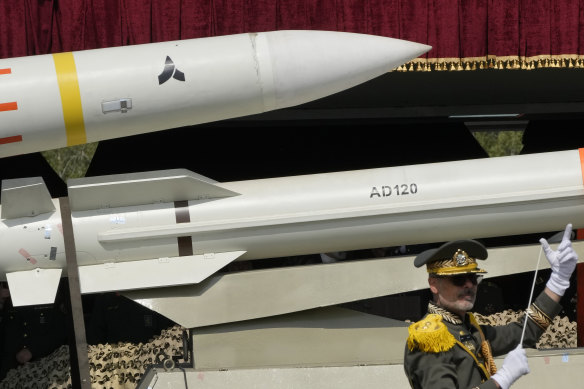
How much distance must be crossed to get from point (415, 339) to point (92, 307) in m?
5.35

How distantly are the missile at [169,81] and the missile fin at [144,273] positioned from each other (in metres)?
0.92

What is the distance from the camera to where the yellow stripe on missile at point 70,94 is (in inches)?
215

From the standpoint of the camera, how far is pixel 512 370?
3.36m

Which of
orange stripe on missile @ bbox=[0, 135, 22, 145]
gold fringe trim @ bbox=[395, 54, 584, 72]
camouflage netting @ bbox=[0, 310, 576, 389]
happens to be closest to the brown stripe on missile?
orange stripe on missile @ bbox=[0, 135, 22, 145]

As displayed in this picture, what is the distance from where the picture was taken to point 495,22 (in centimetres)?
681

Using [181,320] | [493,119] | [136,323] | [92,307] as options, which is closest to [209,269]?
[181,320]

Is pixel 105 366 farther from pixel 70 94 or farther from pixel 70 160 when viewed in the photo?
pixel 70 160

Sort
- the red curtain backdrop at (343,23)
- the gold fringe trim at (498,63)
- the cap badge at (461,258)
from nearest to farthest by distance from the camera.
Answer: the cap badge at (461,258), the red curtain backdrop at (343,23), the gold fringe trim at (498,63)

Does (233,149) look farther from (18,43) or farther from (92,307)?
(18,43)

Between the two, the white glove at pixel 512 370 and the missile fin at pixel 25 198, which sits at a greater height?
the missile fin at pixel 25 198

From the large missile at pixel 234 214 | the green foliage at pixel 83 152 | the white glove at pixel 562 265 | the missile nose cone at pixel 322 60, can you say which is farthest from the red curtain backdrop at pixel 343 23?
the green foliage at pixel 83 152

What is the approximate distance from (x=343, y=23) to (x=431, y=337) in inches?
149

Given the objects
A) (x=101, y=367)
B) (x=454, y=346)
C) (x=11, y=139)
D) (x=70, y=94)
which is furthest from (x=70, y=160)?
(x=454, y=346)

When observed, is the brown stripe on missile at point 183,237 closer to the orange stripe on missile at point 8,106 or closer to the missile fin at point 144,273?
the missile fin at point 144,273
